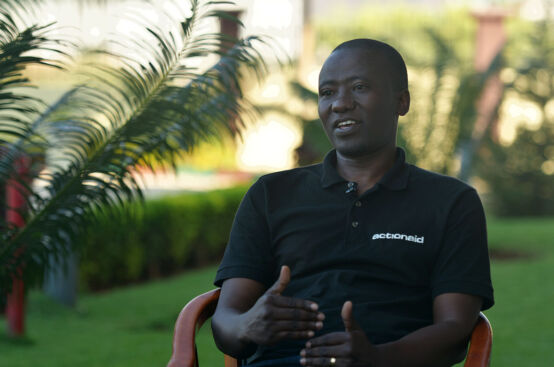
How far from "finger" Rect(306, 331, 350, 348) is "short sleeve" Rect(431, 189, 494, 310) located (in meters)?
0.38

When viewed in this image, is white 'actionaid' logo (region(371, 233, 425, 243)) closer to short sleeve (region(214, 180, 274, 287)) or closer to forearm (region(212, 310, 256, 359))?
short sleeve (region(214, 180, 274, 287))

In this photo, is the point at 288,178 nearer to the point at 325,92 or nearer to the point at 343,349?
the point at 325,92

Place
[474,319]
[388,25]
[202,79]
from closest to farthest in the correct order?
[474,319], [202,79], [388,25]

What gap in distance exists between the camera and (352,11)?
81.7 ft

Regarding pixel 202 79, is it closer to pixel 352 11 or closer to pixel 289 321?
pixel 289 321

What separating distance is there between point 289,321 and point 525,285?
6138 mm

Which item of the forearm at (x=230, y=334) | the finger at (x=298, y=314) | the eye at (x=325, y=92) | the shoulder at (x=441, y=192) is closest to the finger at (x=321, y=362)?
the finger at (x=298, y=314)

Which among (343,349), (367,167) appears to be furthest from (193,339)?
(367,167)

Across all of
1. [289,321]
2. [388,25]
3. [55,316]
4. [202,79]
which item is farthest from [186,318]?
[388,25]

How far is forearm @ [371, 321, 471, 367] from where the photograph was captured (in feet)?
6.93

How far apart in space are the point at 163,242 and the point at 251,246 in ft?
20.3

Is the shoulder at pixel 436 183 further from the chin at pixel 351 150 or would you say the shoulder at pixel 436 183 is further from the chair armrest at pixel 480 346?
the chair armrest at pixel 480 346

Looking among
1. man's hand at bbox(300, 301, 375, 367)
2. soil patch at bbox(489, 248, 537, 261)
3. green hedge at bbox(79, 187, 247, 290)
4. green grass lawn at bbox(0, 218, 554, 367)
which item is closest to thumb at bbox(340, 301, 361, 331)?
man's hand at bbox(300, 301, 375, 367)

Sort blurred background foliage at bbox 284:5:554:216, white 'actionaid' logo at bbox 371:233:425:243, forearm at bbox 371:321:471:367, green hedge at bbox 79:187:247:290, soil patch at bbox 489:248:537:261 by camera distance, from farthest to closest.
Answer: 1. blurred background foliage at bbox 284:5:554:216
2. soil patch at bbox 489:248:537:261
3. green hedge at bbox 79:187:247:290
4. white 'actionaid' logo at bbox 371:233:425:243
5. forearm at bbox 371:321:471:367
